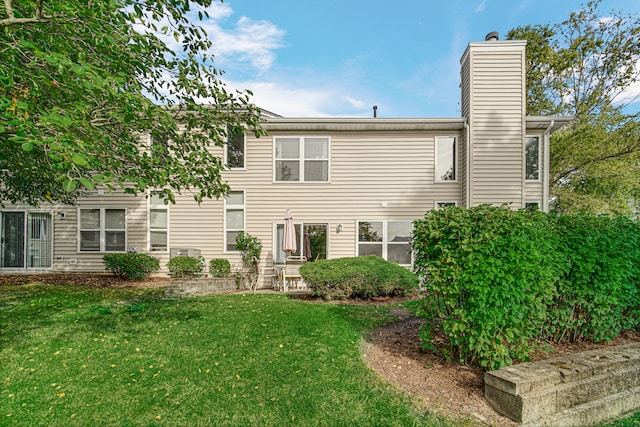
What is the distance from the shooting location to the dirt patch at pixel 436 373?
9.39 ft

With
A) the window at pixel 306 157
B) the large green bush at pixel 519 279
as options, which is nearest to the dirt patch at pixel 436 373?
the large green bush at pixel 519 279

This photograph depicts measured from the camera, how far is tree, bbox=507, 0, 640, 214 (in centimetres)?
1552

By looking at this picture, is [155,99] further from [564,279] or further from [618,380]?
[618,380]

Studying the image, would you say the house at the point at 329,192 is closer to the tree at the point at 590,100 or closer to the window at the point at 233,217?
the window at the point at 233,217

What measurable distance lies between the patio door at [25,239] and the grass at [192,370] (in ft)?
20.8

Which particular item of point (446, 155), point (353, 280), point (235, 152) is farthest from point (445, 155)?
point (235, 152)

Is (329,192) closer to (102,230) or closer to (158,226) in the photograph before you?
(158,226)

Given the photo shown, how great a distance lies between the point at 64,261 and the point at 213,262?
5.59m

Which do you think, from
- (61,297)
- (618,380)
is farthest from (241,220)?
(618,380)

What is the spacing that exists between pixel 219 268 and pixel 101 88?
7.90 m

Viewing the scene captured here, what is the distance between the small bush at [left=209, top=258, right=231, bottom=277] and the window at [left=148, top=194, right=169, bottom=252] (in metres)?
2.03

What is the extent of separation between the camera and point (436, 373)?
11.7ft

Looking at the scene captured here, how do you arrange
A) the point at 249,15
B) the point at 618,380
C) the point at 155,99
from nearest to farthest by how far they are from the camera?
the point at 618,380, the point at 155,99, the point at 249,15

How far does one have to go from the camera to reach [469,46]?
10328 millimetres
